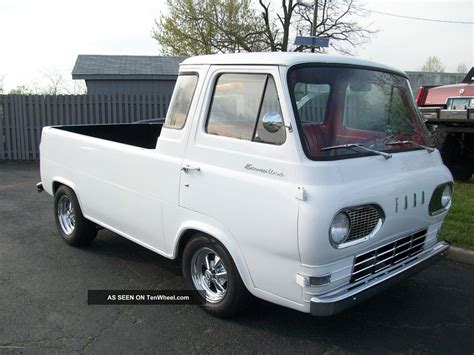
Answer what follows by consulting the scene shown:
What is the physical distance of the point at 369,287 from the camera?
10.7 ft

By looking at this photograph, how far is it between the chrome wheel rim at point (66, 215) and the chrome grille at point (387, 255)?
3498 mm

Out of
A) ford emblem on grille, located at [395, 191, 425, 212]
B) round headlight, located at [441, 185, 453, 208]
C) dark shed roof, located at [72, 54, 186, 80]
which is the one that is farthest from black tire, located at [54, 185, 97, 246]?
dark shed roof, located at [72, 54, 186, 80]

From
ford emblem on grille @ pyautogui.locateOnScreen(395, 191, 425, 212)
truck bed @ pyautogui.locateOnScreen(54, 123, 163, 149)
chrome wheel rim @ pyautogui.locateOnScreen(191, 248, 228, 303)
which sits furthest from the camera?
truck bed @ pyautogui.locateOnScreen(54, 123, 163, 149)

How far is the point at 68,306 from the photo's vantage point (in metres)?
4.02

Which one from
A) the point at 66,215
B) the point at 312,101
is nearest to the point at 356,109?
the point at 312,101

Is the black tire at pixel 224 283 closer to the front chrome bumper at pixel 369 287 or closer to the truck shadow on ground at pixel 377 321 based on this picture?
the truck shadow on ground at pixel 377 321

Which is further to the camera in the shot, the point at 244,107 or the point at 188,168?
the point at 188,168

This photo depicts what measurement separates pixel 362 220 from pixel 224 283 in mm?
1230

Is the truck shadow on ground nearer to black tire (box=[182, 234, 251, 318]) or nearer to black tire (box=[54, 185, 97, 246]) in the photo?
black tire (box=[182, 234, 251, 318])

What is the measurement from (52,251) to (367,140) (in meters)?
3.67

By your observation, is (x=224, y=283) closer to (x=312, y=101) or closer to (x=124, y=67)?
(x=312, y=101)

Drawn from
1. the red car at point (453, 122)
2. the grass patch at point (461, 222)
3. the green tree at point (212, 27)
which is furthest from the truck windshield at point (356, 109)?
the green tree at point (212, 27)

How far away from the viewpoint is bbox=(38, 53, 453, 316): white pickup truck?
10.1 ft

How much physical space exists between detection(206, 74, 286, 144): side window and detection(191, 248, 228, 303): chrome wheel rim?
952 millimetres
